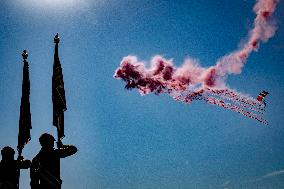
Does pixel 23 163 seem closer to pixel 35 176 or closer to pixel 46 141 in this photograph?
pixel 35 176

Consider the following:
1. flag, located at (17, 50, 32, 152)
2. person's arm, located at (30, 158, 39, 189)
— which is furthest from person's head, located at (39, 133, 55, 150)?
flag, located at (17, 50, 32, 152)

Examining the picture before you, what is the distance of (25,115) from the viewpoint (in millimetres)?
14812

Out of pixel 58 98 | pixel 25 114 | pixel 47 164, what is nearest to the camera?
pixel 47 164

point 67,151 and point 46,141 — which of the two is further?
point 67,151

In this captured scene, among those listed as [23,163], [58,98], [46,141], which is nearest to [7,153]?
[23,163]

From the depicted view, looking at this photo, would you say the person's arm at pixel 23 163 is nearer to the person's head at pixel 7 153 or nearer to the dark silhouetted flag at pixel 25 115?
the person's head at pixel 7 153

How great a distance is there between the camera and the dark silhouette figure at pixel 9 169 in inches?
424

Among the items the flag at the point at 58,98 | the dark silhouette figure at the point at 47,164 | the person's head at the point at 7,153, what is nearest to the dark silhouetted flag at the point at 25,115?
the flag at the point at 58,98

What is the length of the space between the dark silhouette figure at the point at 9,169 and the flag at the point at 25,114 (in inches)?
127

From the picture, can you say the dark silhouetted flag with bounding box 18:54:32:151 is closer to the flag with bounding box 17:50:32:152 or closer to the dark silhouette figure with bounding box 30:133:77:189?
the flag with bounding box 17:50:32:152

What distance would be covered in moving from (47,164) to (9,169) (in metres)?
2.30

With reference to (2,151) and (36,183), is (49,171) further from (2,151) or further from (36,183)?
(2,151)

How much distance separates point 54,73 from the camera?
43.2 feet

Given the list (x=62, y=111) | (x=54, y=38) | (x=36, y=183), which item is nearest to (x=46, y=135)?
(x=36, y=183)
